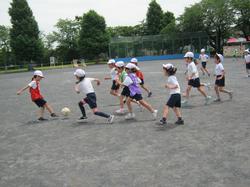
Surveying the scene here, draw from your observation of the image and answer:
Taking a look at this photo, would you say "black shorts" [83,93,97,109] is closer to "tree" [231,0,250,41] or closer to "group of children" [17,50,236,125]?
"group of children" [17,50,236,125]

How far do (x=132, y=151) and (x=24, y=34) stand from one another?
58.3 metres

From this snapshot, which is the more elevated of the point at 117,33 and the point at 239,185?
the point at 117,33

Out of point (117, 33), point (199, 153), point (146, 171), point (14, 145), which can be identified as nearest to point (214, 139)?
point (199, 153)

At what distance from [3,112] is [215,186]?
9.60 metres

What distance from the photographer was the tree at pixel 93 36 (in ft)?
219

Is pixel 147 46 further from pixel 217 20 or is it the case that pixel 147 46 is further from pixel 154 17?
pixel 154 17

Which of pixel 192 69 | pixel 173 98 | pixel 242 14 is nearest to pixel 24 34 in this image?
pixel 242 14

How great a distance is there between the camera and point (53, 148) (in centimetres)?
682

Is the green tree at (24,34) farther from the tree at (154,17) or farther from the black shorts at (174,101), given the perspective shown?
the black shorts at (174,101)

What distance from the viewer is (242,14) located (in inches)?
2126

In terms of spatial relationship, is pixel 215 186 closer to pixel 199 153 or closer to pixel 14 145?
pixel 199 153

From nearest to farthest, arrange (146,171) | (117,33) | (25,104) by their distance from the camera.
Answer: (146,171) → (25,104) → (117,33)

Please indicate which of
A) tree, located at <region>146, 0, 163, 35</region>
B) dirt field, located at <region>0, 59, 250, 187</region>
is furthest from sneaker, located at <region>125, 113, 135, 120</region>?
tree, located at <region>146, 0, 163, 35</region>

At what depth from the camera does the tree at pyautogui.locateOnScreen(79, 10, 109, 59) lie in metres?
66.9
